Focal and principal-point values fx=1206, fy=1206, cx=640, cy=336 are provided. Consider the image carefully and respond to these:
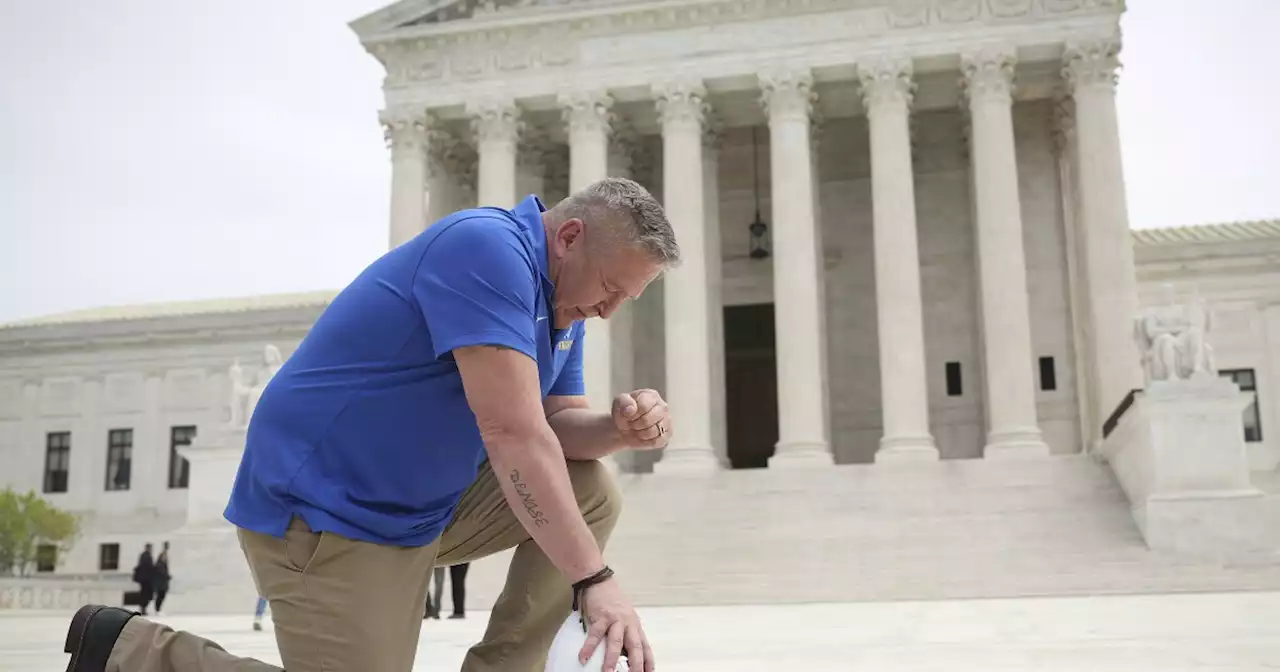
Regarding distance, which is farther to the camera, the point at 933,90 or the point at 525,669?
the point at 933,90

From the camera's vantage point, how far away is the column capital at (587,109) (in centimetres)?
3609

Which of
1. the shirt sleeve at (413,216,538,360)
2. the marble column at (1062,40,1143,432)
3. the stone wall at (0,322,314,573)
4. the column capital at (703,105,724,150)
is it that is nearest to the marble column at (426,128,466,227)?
the column capital at (703,105,724,150)

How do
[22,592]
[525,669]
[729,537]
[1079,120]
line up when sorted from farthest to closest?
[1079,120]
[22,592]
[729,537]
[525,669]

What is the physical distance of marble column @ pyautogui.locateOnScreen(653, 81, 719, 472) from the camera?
33.7 metres

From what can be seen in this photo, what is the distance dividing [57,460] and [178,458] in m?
6.24

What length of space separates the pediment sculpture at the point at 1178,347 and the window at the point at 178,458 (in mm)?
38097

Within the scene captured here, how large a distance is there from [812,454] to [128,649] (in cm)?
2928

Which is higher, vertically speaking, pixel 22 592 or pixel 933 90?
pixel 933 90

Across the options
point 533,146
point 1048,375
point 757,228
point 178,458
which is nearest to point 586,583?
point 1048,375

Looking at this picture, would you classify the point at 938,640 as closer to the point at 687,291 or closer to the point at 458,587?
the point at 458,587

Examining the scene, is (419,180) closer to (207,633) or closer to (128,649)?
(207,633)

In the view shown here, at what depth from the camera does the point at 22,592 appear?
101ft

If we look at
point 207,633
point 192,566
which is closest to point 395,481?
point 207,633

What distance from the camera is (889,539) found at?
26141mm
